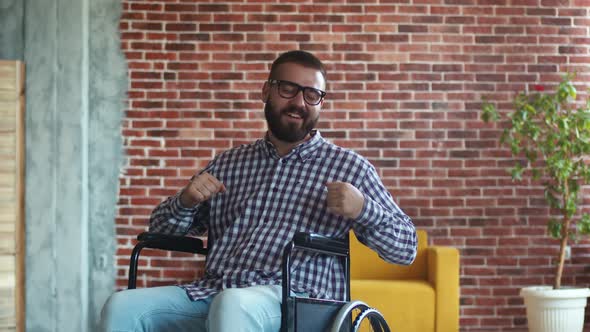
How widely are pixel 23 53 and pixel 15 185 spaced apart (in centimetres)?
79

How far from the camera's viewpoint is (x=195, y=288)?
2.07m

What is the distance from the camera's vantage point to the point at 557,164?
4113mm

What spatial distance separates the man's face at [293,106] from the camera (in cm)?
220

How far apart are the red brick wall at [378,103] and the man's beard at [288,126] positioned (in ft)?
7.44

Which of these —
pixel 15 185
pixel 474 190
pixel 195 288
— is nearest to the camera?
pixel 195 288

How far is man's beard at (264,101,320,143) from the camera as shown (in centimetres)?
222

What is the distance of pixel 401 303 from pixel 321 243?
1939 millimetres

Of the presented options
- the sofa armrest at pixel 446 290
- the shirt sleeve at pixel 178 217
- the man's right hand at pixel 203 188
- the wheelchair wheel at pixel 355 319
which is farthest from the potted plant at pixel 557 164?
the man's right hand at pixel 203 188

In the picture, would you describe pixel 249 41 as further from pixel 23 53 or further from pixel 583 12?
pixel 583 12

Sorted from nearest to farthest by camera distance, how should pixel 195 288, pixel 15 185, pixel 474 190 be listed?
pixel 195 288 → pixel 15 185 → pixel 474 190

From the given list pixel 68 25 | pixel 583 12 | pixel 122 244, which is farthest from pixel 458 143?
pixel 68 25

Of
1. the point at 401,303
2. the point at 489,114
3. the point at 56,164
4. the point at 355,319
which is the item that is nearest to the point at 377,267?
the point at 401,303

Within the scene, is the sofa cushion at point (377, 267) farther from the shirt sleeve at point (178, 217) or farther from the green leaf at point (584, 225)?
the shirt sleeve at point (178, 217)

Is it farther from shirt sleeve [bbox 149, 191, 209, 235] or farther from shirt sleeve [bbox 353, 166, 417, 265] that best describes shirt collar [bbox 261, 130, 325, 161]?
shirt sleeve [bbox 149, 191, 209, 235]
